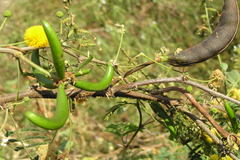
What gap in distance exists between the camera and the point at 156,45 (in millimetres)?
3324

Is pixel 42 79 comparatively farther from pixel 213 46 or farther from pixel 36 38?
pixel 213 46

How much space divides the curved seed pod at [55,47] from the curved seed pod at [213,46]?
310 millimetres

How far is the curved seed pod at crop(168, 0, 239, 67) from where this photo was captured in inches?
36.7

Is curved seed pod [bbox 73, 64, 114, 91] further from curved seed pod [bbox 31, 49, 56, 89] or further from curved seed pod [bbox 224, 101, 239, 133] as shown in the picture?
curved seed pod [bbox 224, 101, 239, 133]

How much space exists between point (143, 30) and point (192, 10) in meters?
0.50

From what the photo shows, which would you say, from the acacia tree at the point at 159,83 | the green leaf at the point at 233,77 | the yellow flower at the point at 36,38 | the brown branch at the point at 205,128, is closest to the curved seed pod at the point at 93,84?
the acacia tree at the point at 159,83

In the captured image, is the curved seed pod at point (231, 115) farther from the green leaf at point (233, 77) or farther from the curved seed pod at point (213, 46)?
the green leaf at point (233, 77)

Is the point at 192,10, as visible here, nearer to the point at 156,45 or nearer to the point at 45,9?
the point at 156,45

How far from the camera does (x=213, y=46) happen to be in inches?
36.9

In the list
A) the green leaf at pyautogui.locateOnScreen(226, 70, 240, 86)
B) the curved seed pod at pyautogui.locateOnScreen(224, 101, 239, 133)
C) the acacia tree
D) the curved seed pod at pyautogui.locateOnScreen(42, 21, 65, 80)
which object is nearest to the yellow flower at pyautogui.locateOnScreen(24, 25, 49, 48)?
the acacia tree

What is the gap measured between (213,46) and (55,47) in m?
0.40

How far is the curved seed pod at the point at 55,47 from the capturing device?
0.68 metres

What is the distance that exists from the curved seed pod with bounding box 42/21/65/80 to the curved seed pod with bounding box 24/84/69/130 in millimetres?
49

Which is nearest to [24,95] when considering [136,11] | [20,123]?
[20,123]
